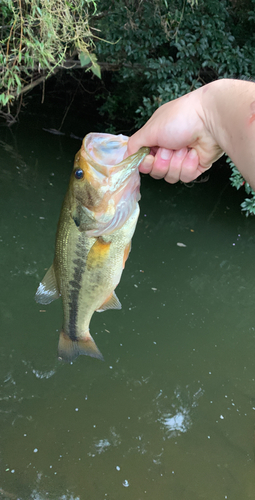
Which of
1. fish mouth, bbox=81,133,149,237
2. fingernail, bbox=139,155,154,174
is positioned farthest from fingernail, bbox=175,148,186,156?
fish mouth, bbox=81,133,149,237

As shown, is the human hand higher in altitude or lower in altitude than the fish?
higher

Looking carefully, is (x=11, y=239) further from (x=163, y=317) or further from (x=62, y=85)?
(x=62, y=85)

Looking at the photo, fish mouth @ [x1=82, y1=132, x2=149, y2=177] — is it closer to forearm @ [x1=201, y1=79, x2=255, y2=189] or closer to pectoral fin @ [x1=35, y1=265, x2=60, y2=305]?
forearm @ [x1=201, y1=79, x2=255, y2=189]

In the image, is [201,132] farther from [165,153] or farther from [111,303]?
[111,303]

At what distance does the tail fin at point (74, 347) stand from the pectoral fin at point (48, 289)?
26 cm

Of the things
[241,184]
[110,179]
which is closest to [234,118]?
[110,179]

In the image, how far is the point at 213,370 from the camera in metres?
3.61

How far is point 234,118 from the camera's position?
4.06 ft

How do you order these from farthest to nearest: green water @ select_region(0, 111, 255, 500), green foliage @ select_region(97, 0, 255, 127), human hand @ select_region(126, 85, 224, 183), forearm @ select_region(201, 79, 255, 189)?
green foliage @ select_region(97, 0, 255, 127) < green water @ select_region(0, 111, 255, 500) < human hand @ select_region(126, 85, 224, 183) < forearm @ select_region(201, 79, 255, 189)

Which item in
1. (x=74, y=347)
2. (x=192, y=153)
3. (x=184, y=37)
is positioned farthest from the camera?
(x=184, y=37)

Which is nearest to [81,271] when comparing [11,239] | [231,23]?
[11,239]

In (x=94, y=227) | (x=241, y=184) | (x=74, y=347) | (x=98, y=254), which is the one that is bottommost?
(x=241, y=184)

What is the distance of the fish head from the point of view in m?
1.55

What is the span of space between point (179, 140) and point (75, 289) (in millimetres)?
881
